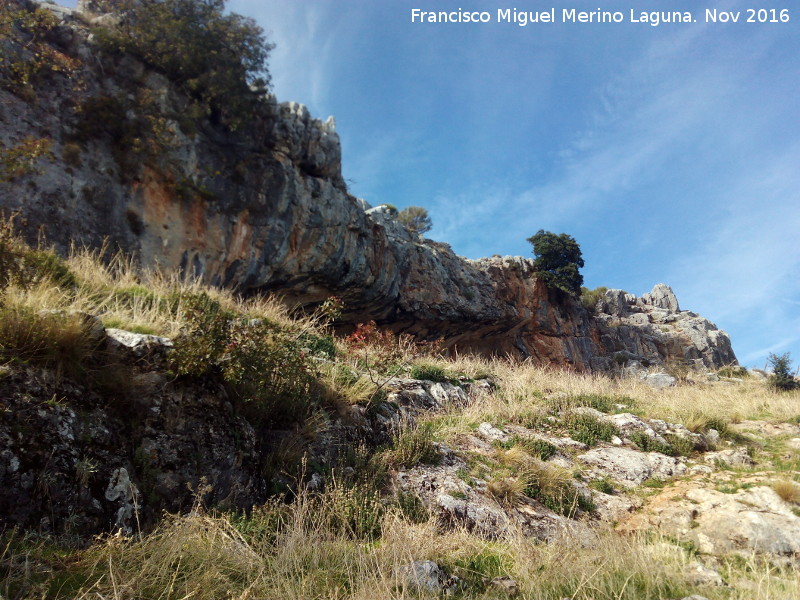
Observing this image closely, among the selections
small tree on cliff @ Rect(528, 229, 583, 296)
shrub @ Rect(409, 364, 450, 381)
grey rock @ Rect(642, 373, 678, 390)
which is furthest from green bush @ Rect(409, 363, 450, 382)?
small tree on cliff @ Rect(528, 229, 583, 296)

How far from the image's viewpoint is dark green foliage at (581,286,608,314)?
1338 inches

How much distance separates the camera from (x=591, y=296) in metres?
36.6

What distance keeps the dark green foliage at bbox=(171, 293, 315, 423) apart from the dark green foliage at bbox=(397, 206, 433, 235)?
1281 inches

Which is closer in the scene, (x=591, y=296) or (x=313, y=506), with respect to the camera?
(x=313, y=506)

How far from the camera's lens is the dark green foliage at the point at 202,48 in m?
14.7

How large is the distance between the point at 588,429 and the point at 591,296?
30208 millimetres

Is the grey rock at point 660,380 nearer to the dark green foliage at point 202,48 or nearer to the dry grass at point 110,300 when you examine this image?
the dry grass at point 110,300

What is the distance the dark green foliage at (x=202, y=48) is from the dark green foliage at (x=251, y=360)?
1162 cm

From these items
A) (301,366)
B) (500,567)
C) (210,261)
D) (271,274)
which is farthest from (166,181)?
(500,567)

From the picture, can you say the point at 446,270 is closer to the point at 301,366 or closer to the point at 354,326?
the point at 354,326

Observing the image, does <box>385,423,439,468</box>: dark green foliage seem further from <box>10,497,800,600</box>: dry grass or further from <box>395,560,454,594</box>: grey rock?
<box>395,560,454,594</box>: grey rock

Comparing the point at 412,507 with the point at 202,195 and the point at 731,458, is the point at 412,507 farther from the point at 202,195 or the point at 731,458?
the point at 202,195

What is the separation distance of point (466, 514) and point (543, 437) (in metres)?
3.62

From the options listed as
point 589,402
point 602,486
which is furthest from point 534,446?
point 589,402
